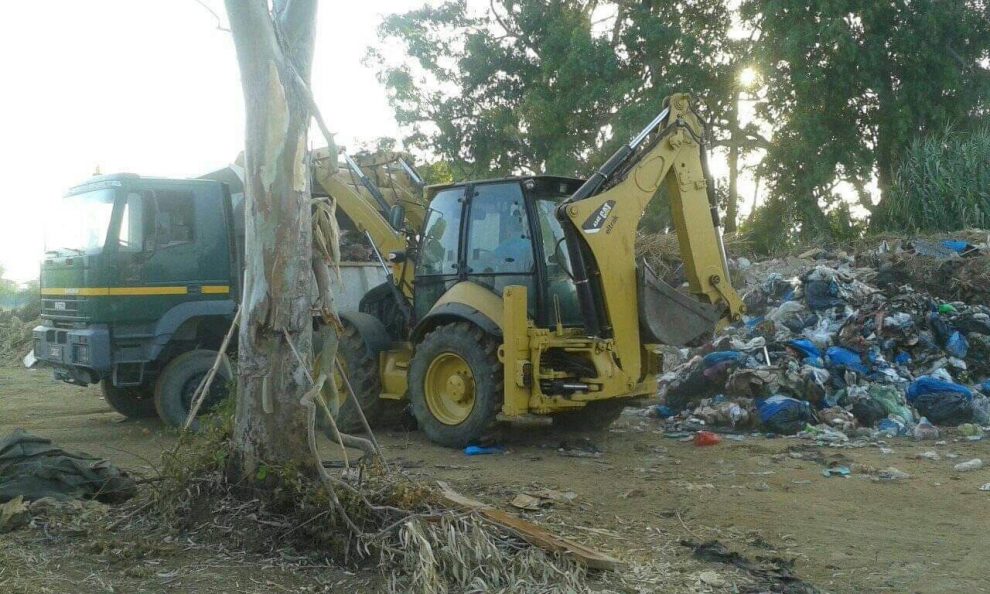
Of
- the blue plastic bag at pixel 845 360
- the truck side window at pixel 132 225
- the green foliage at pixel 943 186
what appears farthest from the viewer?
the green foliage at pixel 943 186

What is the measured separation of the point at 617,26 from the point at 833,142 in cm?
538

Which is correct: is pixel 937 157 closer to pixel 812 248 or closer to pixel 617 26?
pixel 812 248

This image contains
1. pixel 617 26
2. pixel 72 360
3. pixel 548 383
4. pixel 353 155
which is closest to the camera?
pixel 548 383

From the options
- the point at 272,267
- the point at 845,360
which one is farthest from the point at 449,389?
the point at 845,360

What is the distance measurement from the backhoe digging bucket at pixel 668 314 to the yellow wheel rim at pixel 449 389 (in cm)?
160

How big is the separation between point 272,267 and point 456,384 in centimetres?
342

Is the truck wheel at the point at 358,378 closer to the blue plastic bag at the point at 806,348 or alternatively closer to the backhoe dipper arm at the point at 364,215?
the backhoe dipper arm at the point at 364,215

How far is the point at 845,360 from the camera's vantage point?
1033 cm

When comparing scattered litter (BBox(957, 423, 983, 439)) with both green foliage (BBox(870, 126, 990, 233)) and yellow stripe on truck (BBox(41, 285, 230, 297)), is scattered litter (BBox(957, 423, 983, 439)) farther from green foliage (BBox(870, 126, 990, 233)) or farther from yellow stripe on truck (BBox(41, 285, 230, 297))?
green foliage (BBox(870, 126, 990, 233))

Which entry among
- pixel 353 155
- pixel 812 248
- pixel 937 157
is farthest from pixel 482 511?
pixel 937 157

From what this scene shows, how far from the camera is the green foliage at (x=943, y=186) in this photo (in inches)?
633

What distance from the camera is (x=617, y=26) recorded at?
20.7m

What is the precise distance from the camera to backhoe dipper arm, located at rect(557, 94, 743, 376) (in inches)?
314


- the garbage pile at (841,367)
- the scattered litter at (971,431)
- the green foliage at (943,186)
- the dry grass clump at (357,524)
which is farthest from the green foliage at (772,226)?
the dry grass clump at (357,524)
